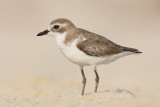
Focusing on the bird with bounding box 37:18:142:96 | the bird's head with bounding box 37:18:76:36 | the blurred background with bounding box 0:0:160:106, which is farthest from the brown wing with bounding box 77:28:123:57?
the blurred background with bounding box 0:0:160:106

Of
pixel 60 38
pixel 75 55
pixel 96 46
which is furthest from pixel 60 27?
pixel 96 46

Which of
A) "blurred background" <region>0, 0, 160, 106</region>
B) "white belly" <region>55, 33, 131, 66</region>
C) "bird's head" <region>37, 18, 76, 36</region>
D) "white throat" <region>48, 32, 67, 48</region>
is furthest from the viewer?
"blurred background" <region>0, 0, 160, 106</region>

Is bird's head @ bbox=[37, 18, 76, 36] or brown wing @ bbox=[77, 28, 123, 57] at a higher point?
bird's head @ bbox=[37, 18, 76, 36]

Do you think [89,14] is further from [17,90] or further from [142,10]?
[17,90]

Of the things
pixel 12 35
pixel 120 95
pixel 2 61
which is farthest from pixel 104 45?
pixel 12 35

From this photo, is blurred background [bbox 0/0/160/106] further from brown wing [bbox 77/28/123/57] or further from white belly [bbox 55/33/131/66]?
white belly [bbox 55/33/131/66]

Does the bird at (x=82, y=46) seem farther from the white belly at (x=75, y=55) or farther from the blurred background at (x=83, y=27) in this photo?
the blurred background at (x=83, y=27)

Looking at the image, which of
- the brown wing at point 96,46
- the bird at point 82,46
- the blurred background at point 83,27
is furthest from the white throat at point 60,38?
the blurred background at point 83,27

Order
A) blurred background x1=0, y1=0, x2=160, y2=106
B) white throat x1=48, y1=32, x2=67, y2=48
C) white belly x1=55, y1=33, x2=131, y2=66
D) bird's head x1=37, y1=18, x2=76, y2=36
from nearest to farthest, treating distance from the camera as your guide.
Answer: white belly x1=55, y1=33, x2=131, y2=66
white throat x1=48, y1=32, x2=67, y2=48
bird's head x1=37, y1=18, x2=76, y2=36
blurred background x1=0, y1=0, x2=160, y2=106
